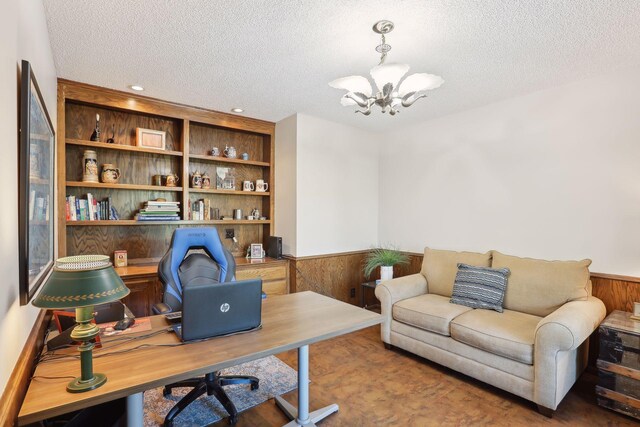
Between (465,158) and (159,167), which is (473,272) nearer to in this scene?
(465,158)

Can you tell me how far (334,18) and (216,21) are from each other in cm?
72

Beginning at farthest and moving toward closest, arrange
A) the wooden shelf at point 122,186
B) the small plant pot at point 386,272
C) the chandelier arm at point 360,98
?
the small plant pot at point 386,272 < the wooden shelf at point 122,186 < the chandelier arm at point 360,98

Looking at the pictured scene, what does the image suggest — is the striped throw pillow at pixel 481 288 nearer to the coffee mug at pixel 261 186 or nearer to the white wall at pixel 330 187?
the white wall at pixel 330 187

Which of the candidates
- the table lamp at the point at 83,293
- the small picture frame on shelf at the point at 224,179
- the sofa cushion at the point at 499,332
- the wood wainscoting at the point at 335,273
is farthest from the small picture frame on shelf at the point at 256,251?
the table lamp at the point at 83,293

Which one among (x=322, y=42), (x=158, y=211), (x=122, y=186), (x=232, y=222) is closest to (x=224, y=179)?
(x=232, y=222)

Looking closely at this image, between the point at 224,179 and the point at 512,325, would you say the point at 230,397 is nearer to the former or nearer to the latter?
the point at 512,325

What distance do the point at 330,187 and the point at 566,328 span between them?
8.94 ft

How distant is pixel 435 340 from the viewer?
273 centimetres

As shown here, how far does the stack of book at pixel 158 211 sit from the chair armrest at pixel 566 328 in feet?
11.0

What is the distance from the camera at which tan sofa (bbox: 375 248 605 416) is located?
6.93ft

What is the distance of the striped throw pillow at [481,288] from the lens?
9.25 feet

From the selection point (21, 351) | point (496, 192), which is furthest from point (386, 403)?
point (496, 192)

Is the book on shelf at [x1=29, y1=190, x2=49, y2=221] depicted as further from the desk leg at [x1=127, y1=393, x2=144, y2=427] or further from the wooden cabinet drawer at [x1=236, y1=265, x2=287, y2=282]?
the wooden cabinet drawer at [x1=236, y1=265, x2=287, y2=282]

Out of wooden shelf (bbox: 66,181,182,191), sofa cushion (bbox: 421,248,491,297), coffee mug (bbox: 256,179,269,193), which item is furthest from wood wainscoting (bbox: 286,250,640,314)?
wooden shelf (bbox: 66,181,182,191)
